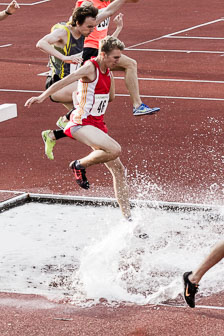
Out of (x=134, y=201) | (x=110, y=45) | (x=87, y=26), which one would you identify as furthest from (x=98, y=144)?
(x=87, y=26)

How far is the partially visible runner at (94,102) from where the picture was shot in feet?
27.0

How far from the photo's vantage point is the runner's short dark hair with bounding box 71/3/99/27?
9062 mm

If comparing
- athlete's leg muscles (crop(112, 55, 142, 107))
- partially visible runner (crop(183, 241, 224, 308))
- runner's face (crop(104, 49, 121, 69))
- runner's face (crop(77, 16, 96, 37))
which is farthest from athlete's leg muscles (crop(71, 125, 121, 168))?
partially visible runner (crop(183, 241, 224, 308))

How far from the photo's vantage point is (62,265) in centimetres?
786

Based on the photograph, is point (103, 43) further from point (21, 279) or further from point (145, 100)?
point (145, 100)

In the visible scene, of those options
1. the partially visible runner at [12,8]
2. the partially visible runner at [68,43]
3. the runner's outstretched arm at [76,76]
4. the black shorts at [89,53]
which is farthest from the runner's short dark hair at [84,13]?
the black shorts at [89,53]

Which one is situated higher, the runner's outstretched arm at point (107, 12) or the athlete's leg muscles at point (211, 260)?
the runner's outstretched arm at point (107, 12)

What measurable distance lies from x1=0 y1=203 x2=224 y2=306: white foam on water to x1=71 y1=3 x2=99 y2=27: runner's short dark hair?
2.04 m

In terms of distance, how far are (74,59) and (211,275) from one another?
10.2 feet

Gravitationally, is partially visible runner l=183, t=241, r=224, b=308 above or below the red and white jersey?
below

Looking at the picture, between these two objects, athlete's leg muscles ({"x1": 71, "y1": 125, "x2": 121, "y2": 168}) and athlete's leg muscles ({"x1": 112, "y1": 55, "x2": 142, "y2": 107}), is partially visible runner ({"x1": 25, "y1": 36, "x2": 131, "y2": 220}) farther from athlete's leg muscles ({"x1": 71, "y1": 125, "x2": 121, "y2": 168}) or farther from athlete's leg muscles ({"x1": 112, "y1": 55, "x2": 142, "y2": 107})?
athlete's leg muscles ({"x1": 112, "y1": 55, "x2": 142, "y2": 107})

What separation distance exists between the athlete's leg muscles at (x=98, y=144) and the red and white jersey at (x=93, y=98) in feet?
0.35

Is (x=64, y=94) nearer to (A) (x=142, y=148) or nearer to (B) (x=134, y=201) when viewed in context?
(B) (x=134, y=201)

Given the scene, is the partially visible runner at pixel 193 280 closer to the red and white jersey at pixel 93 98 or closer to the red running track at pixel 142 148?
the red running track at pixel 142 148
